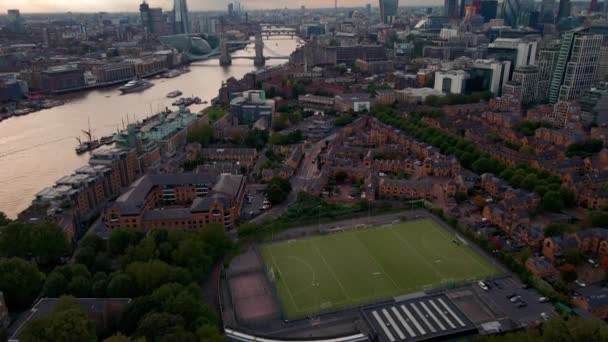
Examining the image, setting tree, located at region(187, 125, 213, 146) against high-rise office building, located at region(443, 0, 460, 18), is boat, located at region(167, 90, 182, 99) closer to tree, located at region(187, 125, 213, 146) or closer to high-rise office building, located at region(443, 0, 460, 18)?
tree, located at region(187, 125, 213, 146)

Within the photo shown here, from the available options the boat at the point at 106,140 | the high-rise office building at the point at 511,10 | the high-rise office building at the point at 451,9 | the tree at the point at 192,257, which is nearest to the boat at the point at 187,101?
the boat at the point at 106,140

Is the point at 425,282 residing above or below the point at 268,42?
below

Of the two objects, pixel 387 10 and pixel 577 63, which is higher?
pixel 387 10

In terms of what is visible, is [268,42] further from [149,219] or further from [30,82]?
[149,219]

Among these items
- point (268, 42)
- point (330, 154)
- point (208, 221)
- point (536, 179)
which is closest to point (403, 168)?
point (330, 154)

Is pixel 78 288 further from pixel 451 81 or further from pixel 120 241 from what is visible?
pixel 451 81

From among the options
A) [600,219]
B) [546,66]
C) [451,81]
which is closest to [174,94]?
[451,81]
